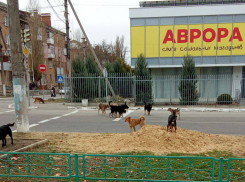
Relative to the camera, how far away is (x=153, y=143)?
5.74m

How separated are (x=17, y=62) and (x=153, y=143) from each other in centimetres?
577

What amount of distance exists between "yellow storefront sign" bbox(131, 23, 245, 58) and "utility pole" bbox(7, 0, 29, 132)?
14.2 metres

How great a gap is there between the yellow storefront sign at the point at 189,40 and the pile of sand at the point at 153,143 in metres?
14.5

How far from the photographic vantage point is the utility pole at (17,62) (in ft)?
22.7

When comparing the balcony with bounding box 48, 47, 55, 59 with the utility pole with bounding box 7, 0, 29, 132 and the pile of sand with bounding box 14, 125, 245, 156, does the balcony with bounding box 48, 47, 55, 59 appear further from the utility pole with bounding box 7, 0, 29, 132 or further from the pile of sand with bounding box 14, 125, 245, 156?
the pile of sand with bounding box 14, 125, 245, 156

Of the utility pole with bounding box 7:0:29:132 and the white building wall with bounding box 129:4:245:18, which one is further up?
the white building wall with bounding box 129:4:245:18

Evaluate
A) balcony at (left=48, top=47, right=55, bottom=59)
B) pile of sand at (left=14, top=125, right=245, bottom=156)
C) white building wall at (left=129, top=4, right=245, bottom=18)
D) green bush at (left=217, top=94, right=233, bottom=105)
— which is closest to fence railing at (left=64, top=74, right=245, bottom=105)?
green bush at (left=217, top=94, right=233, bottom=105)

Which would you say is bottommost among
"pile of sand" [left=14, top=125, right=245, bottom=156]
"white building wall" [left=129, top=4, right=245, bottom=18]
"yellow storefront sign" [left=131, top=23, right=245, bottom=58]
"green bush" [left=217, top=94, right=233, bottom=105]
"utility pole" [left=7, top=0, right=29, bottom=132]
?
"pile of sand" [left=14, top=125, right=245, bottom=156]

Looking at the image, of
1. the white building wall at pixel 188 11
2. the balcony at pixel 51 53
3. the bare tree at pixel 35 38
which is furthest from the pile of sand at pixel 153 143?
the balcony at pixel 51 53

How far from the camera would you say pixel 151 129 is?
21.5 feet

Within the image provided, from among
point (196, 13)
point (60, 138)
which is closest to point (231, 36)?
point (196, 13)

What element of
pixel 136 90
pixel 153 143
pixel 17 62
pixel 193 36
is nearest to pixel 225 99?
pixel 193 36

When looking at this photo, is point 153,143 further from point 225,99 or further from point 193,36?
point 193,36

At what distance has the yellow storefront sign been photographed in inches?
752
